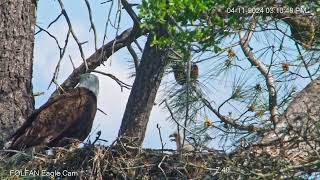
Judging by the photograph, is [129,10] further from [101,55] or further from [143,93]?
[143,93]

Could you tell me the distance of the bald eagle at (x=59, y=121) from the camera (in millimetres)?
7543

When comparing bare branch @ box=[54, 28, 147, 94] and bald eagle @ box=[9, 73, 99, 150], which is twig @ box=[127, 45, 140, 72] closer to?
bare branch @ box=[54, 28, 147, 94]

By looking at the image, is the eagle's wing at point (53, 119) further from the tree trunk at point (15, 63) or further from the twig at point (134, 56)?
the twig at point (134, 56)

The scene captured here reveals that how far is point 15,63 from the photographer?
304 inches

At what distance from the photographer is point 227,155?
6168 millimetres

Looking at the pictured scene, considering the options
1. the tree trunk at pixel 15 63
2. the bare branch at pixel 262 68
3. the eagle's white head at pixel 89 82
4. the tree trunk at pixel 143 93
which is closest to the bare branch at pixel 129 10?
the tree trunk at pixel 143 93

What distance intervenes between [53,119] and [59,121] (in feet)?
0.18

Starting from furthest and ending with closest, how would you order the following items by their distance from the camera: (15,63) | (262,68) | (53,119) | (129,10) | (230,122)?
1. (53,119)
2. (15,63)
3. (129,10)
4. (230,122)
5. (262,68)

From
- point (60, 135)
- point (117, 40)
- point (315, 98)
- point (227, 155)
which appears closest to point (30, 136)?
point (60, 135)

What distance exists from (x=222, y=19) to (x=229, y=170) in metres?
0.97

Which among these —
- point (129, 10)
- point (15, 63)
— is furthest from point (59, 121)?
point (129, 10)

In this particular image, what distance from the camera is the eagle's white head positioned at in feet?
27.4

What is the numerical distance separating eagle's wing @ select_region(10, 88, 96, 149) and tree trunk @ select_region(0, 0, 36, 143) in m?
0.12

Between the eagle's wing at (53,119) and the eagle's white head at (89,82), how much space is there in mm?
149
